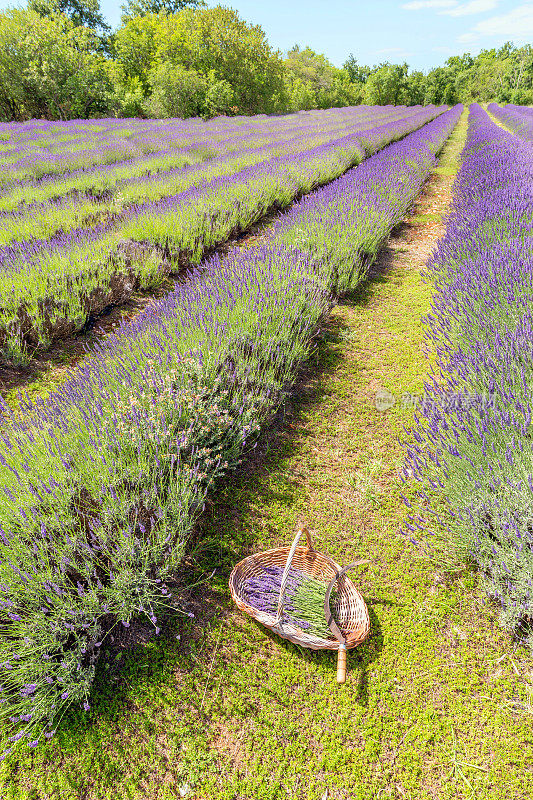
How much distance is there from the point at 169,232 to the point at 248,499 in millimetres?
3996

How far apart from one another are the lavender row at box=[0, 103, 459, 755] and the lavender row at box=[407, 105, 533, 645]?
44.0 inches

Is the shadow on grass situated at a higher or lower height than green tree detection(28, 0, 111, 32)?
lower

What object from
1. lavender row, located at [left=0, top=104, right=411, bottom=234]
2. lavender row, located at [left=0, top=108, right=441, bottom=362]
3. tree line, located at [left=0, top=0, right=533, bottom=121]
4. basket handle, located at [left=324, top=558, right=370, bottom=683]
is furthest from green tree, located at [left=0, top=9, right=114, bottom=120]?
basket handle, located at [left=324, top=558, right=370, bottom=683]

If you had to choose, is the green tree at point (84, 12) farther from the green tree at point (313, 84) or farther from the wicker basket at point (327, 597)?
the wicker basket at point (327, 597)

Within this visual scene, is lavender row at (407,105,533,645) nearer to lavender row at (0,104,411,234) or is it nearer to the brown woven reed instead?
the brown woven reed

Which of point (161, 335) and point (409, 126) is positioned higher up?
point (409, 126)

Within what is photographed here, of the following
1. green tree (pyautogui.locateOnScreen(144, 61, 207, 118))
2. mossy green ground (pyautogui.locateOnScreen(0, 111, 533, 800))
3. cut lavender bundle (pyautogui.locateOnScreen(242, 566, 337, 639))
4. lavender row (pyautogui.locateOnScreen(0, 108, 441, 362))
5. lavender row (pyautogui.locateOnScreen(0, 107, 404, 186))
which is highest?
green tree (pyautogui.locateOnScreen(144, 61, 207, 118))

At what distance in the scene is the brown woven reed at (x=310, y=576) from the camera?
5.39ft

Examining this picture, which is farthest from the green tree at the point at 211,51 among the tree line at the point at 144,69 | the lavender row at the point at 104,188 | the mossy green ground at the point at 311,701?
the mossy green ground at the point at 311,701

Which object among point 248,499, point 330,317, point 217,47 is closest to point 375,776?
point 248,499

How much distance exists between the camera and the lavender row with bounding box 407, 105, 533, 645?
5.41ft

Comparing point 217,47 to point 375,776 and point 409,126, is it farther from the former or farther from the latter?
point 375,776

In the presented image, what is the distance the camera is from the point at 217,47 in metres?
24.7

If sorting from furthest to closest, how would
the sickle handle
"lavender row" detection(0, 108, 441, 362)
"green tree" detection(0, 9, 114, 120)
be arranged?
"green tree" detection(0, 9, 114, 120), "lavender row" detection(0, 108, 441, 362), the sickle handle
